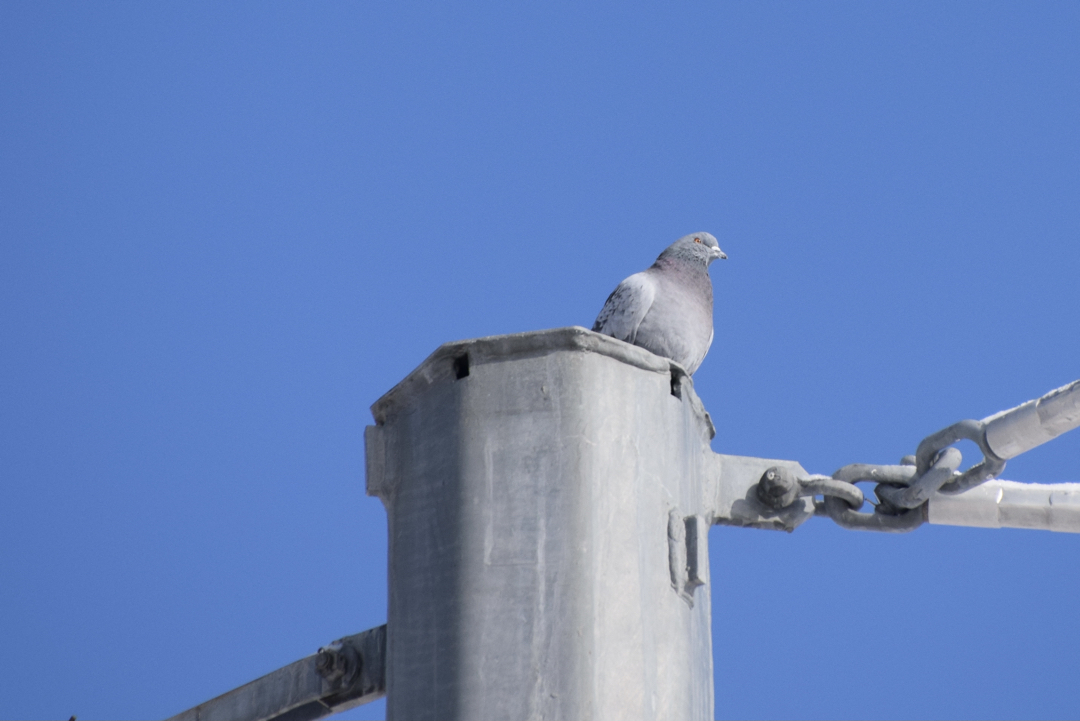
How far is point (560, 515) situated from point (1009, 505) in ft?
3.93

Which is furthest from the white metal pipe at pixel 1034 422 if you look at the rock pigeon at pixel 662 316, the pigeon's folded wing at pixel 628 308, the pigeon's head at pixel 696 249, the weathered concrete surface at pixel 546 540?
the pigeon's head at pixel 696 249

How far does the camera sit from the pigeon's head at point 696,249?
19.5 ft

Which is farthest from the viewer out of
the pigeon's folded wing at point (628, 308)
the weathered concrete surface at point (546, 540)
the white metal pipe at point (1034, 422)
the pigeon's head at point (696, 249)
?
the pigeon's head at point (696, 249)

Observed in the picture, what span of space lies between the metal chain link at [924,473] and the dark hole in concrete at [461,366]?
2.65 ft

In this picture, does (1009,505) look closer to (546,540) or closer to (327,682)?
(546,540)

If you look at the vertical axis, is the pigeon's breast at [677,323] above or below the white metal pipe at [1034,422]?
above

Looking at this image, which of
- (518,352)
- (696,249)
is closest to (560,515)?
(518,352)

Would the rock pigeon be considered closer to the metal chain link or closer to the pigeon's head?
the pigeon's head

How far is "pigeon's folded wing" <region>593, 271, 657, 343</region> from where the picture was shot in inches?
193

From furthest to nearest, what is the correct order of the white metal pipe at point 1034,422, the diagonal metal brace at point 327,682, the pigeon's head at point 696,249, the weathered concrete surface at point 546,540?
1. the pigeon's head at point 696,249
2. the diagonal metal brace at point 327,682
3. the white metal pipe at point 1034,422
4. the weathered concrete surface at point 546,540

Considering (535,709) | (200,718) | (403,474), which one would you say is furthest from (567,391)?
(200,718)

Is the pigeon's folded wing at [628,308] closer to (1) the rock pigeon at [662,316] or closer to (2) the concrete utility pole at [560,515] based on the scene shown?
(1) the rock pigeon at [662,316]

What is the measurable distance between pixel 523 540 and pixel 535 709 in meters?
0.33

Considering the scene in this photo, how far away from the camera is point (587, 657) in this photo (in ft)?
8.59
